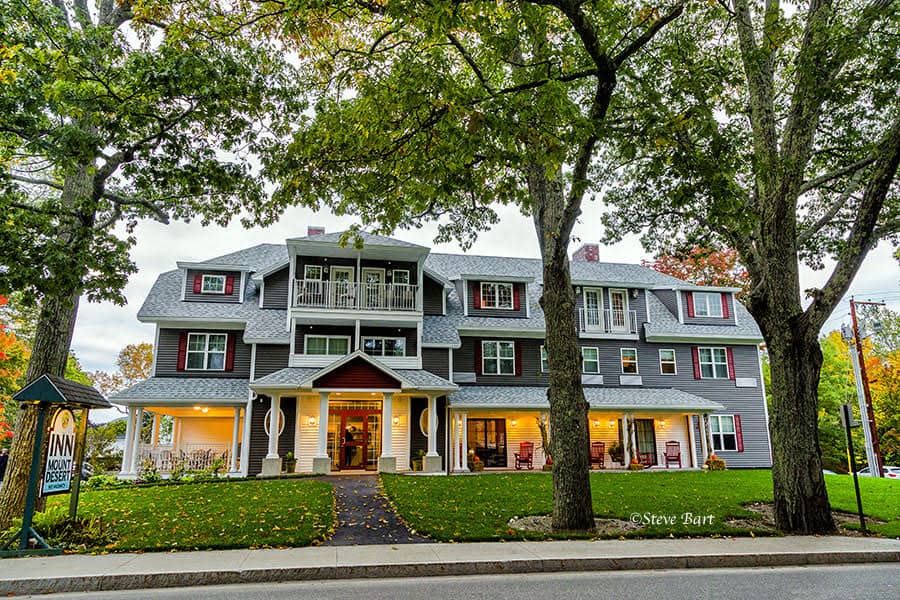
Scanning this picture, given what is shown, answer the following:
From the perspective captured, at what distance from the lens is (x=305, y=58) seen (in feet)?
33.1

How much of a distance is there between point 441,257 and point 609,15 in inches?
723

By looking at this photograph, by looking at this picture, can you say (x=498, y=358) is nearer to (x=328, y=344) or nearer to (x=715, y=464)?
(x=328, y=344)

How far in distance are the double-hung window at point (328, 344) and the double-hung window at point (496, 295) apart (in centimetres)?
597

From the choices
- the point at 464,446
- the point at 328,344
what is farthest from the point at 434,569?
the point at 328,344

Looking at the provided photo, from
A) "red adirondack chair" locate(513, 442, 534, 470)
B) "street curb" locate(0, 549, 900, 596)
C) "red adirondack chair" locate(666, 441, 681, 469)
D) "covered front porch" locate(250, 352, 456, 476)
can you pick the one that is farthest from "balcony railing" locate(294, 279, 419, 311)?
"street curb" locate(0, 549, 900, 596)

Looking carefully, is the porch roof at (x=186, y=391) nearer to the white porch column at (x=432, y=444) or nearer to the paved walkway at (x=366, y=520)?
the white porch column at (x=432, y=444)

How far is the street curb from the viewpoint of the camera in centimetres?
591

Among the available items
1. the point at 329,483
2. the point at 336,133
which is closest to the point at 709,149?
the point at 336,133

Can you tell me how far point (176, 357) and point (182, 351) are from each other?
0.94 feet

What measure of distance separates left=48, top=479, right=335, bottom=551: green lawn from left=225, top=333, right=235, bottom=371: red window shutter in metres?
5.93

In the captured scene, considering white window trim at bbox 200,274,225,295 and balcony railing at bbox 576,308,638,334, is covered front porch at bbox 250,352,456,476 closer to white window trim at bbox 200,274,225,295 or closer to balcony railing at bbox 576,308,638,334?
white window trim at bbox 200,274,225,295

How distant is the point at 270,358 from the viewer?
19.4 metres

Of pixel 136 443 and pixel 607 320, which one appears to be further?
pixel 607 320

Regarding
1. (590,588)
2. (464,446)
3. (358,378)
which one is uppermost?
(358,378)
